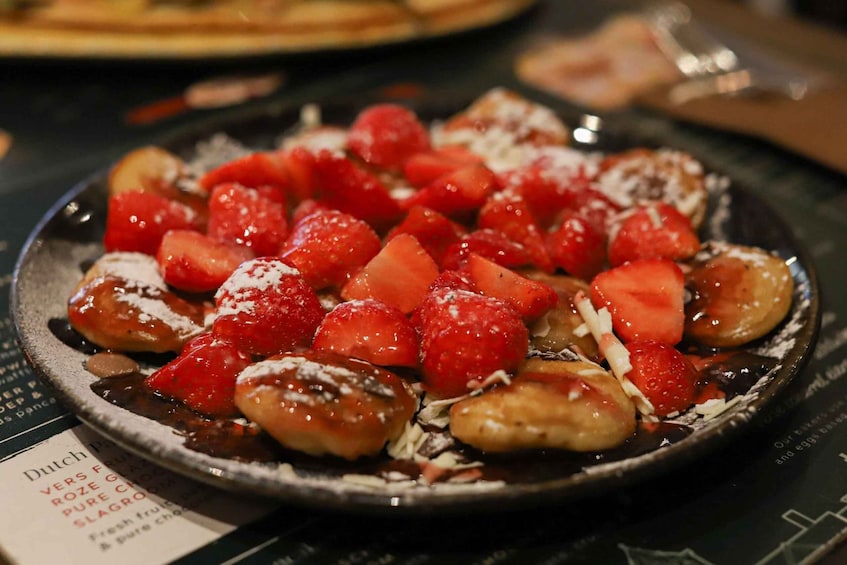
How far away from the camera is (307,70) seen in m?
2.38

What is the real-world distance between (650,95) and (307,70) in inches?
38.7

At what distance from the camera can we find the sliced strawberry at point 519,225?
1.28 metres

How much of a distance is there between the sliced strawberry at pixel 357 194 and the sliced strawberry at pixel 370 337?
339mm

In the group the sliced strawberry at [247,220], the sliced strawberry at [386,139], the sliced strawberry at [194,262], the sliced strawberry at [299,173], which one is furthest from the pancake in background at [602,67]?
the sliced strawberry at [194,262]

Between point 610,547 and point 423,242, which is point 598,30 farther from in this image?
point 610,547

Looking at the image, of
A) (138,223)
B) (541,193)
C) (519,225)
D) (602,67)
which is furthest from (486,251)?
(602,67)

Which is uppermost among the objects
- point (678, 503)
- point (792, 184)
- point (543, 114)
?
point (543, 114)

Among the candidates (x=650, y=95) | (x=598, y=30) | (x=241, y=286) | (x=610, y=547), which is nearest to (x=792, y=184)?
(x=650, y=95)

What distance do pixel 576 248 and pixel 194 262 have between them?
0.58m

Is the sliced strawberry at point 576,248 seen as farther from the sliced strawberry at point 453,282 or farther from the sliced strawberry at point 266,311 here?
the sliced strawberry at point 266,311

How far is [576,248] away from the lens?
1273 millimetres

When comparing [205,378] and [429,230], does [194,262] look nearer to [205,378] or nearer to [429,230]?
[205,378]

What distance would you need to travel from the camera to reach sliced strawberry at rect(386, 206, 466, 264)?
4.11 ft

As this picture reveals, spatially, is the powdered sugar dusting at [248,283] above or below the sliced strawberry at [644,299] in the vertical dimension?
above
